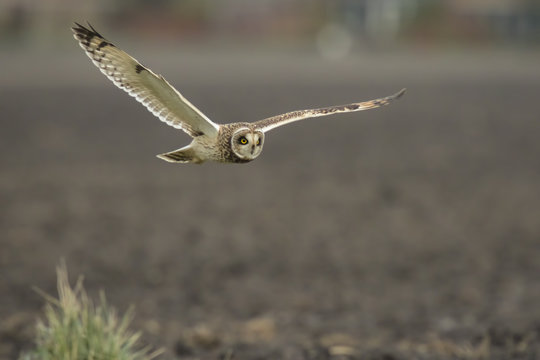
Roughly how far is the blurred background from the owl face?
11.8ft

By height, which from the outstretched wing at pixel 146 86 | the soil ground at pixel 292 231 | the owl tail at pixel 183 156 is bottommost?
the soil ground at pixel 292 231

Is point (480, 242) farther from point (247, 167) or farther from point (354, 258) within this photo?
point (247, 167)

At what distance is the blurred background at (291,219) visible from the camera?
6707 mm

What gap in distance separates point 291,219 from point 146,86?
8264 millimetres

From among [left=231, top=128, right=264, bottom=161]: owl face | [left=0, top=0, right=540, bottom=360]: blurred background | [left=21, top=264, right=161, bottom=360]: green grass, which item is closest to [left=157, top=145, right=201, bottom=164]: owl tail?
[left=231, top=128, right=264, bottom=161]: owl face

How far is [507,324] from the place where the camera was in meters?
6.28

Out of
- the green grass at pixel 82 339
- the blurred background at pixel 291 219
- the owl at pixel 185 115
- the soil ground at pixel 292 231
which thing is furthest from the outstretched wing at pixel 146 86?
the soil ground at pixel 292 231

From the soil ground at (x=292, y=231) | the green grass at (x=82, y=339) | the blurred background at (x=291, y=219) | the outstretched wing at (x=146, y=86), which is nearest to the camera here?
the outstretched wing at (x=146, y=86)

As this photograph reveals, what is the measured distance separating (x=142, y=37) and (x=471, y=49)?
648 inches

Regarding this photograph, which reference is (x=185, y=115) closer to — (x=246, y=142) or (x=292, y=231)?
(x=246, y=142)

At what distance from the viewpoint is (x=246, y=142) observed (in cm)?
204

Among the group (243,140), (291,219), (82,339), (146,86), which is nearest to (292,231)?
(291,219)

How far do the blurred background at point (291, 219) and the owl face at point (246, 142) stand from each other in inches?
141

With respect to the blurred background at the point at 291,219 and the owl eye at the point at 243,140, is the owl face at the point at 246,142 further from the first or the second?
Result: the blurred background at the point at 291,219
